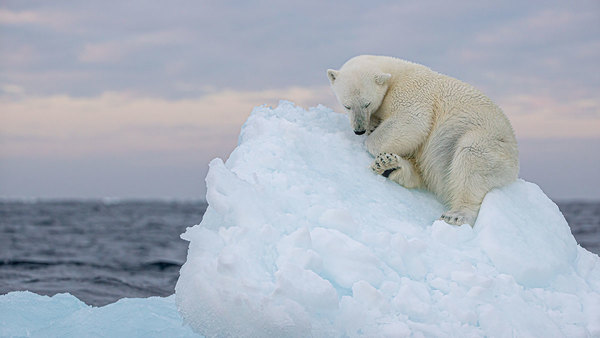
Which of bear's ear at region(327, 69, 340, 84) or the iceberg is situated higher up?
bear's ear at region(327, 69, 340, 84)

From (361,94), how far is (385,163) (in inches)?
28.5

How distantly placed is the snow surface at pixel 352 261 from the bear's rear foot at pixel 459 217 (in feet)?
0.35

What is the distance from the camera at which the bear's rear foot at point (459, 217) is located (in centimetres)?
447

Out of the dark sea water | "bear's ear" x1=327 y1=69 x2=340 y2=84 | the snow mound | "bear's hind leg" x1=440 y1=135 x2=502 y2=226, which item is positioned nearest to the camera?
"bear's hind leg" x1=440 y1=135 x2=502 y2=226

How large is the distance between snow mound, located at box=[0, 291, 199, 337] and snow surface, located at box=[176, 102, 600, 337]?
4.98 feet

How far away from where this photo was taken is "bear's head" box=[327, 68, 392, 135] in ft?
16.6

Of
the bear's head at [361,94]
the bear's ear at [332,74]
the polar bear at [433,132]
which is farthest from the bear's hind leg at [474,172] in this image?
the bear's ear at [332,74]

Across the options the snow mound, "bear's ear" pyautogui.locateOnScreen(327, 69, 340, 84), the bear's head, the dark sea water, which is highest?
"bear's ear" pyautogui.locateOnScreen(327, 69, 340, 84)

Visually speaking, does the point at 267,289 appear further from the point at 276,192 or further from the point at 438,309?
the point at 438,309

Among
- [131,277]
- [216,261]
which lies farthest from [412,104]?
[131,277]

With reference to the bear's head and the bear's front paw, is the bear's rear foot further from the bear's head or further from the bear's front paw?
the bear's head

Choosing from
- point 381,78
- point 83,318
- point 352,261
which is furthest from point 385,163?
point 83,318

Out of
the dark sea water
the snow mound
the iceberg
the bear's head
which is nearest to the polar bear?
the bear's head

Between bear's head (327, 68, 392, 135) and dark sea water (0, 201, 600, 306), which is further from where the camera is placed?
dark sea water (0, 201, 600, 306)
